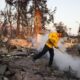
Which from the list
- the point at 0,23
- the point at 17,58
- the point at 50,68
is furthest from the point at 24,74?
the point at 0,23

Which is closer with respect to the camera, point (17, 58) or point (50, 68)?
point (50, 68)

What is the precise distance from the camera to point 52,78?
1127 centimetres

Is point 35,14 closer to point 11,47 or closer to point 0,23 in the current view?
point 0,23

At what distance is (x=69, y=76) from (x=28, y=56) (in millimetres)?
4073

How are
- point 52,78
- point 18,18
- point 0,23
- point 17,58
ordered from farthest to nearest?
point 18,18 < point 0,23 < point 17,58 < point 52,78

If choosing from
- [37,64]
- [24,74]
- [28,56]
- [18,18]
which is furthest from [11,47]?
[18,18]

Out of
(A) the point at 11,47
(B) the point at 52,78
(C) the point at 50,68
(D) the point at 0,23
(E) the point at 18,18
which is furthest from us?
(E) the point at 18,18

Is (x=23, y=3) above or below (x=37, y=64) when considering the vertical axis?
above

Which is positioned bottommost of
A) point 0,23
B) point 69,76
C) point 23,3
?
point 69,76

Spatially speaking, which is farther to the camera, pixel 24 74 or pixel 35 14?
pixel 35 14

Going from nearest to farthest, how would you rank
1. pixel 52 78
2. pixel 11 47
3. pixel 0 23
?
pixel 52 78 < pixel 11 47 < pixel 0 23

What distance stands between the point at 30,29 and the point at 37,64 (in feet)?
77.3

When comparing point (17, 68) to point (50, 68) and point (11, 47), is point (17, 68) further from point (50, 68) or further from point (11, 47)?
point (11, 47)

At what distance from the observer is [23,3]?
35688mm
